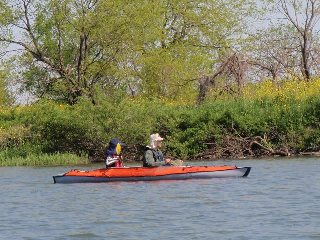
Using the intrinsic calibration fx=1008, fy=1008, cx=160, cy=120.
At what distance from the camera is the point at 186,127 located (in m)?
40.0

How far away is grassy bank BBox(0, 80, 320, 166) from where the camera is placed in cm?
3844

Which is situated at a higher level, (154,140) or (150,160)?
(154,140)

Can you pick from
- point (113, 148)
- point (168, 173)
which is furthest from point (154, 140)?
point (113, 148)

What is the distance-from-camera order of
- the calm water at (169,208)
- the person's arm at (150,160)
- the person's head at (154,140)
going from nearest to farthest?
the calm water at (169,208) < the person's head at (154,140) < the person's arm at (150,160)

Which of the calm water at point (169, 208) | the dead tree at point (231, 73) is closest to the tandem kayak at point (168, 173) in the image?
the calm water at point (169, 208)

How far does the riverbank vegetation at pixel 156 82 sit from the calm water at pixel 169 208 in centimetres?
768

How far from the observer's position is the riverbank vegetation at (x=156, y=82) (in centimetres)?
3872

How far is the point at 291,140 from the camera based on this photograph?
38156 millimetres

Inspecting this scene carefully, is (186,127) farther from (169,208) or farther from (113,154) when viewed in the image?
(169,208)

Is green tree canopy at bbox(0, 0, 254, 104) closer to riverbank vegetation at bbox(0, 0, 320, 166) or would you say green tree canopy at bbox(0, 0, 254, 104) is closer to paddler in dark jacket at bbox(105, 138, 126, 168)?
riverbank vegetation at bbox(0, 0, 320, 166)

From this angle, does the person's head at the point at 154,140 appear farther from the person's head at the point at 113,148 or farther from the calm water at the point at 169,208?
the person's head at the point at 113,148

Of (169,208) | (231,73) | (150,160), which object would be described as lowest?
(169,208)

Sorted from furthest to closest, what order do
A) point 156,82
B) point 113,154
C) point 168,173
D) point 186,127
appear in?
point 156,82 < point 186,127 < point 113,154 < point 168,173

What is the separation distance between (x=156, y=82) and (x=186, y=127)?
13.4 metres
